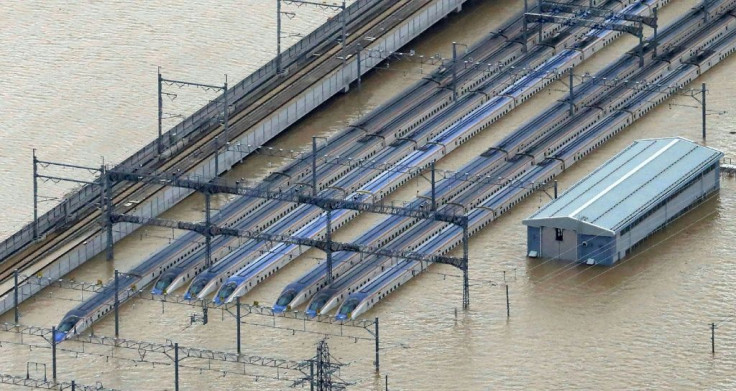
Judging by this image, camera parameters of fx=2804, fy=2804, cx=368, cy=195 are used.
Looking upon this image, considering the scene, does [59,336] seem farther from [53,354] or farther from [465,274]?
[465,274]

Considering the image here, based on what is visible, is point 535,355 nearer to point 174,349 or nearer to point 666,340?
point 666,340

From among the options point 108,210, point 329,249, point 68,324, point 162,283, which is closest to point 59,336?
point 68,324

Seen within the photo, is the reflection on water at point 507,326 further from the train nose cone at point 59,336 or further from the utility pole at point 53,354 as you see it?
the train nose cone at point 59,336

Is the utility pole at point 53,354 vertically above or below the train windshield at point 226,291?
below

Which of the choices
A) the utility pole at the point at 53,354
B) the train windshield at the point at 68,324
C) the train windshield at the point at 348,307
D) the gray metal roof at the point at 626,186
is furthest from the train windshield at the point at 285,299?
the gray metal roof at the point at 626,186

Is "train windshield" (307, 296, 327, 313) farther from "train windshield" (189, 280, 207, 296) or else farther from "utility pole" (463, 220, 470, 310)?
"utility pole" (463, 220, 470, 310)

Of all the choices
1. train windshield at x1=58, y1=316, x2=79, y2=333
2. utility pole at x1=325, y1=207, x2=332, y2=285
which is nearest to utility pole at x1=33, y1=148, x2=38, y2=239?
train windshield at x1=58, y1=316, x2=79, y2=333

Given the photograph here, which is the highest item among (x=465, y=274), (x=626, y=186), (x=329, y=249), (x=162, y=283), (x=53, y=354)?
(x=626, y=186)
